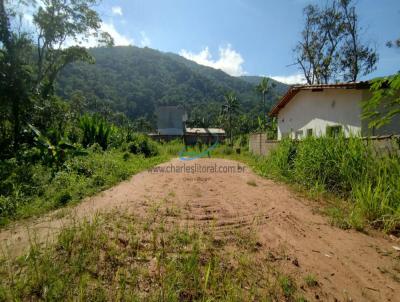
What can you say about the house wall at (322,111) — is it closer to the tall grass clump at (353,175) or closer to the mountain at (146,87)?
the tall grass clump at (353,175)

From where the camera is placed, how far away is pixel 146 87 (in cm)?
6881

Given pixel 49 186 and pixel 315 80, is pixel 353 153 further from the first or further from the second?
pixel 315 80

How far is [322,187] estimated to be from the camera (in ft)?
18.4

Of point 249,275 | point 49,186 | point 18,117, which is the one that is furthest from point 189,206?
point 18,117

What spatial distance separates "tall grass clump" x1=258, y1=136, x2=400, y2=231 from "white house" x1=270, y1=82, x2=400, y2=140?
3.35ft

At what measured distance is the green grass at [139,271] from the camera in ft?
6.99

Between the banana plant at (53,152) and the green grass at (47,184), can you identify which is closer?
the green grass at (47,184)

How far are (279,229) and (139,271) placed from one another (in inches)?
86.1

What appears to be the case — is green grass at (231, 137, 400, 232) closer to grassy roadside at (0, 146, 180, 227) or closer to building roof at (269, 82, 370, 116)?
building roof at (269, 82, 370, 116)

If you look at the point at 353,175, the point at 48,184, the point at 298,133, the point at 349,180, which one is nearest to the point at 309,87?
the point at 298,133

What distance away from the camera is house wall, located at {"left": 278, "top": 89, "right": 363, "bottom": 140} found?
9.80m

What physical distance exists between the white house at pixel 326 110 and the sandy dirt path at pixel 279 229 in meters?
3.50

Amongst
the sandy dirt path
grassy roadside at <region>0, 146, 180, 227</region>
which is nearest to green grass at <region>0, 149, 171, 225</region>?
grassy roadside at <region>0, 146, 180, 227</region>

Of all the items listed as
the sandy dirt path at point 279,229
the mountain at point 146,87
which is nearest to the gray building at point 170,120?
the mountain at point 146,87
